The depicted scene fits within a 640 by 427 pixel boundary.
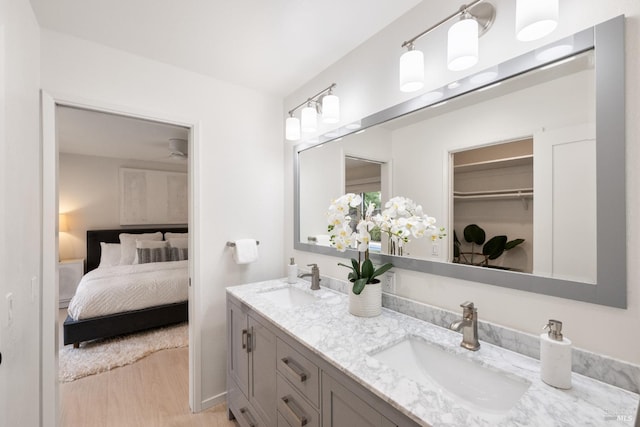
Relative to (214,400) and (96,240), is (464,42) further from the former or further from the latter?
(96,240)

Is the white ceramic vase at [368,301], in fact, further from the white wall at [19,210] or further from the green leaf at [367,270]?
the white wall at [19,210]

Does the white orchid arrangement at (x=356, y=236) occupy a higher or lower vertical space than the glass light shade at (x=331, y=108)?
lower

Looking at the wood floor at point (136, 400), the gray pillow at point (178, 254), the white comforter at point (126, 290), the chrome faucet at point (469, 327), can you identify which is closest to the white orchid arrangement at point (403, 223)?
the chrome faucet at point (469, 327)

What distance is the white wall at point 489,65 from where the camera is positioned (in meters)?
0.80

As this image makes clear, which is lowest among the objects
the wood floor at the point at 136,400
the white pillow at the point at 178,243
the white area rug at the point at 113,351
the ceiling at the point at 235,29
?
the wood floor at the point at 136,400

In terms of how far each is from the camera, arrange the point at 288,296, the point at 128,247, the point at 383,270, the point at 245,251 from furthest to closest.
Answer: the point at 128,247, the point at 245,251, the point at 288,296, the point at 383,270

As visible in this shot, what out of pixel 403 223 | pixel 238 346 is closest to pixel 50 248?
pixel 238 346

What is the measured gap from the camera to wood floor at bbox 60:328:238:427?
189 centimetres

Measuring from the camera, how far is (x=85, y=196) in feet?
14.4

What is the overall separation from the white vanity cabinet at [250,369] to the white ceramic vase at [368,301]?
16.7 inches

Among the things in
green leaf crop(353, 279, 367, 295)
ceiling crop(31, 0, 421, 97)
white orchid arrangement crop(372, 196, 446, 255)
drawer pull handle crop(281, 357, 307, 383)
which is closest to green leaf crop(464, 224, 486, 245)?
white orchid arrangement crop(372, 196, 446, 255)

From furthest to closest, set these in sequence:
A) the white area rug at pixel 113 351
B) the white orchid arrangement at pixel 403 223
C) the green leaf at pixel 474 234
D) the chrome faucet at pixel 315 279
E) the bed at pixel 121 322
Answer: the bed at pixel 121 322, the white area rug at pixel 113 351, the chrome faucet at pixel 315 279, the white orchid arrangement at pixel 403 223, the green leaf at pixel 474 234

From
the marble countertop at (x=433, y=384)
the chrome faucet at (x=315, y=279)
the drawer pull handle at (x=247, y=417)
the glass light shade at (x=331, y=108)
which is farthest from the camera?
the chrome faucet at (x=315, y=279)

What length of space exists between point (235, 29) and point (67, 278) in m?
4.44
